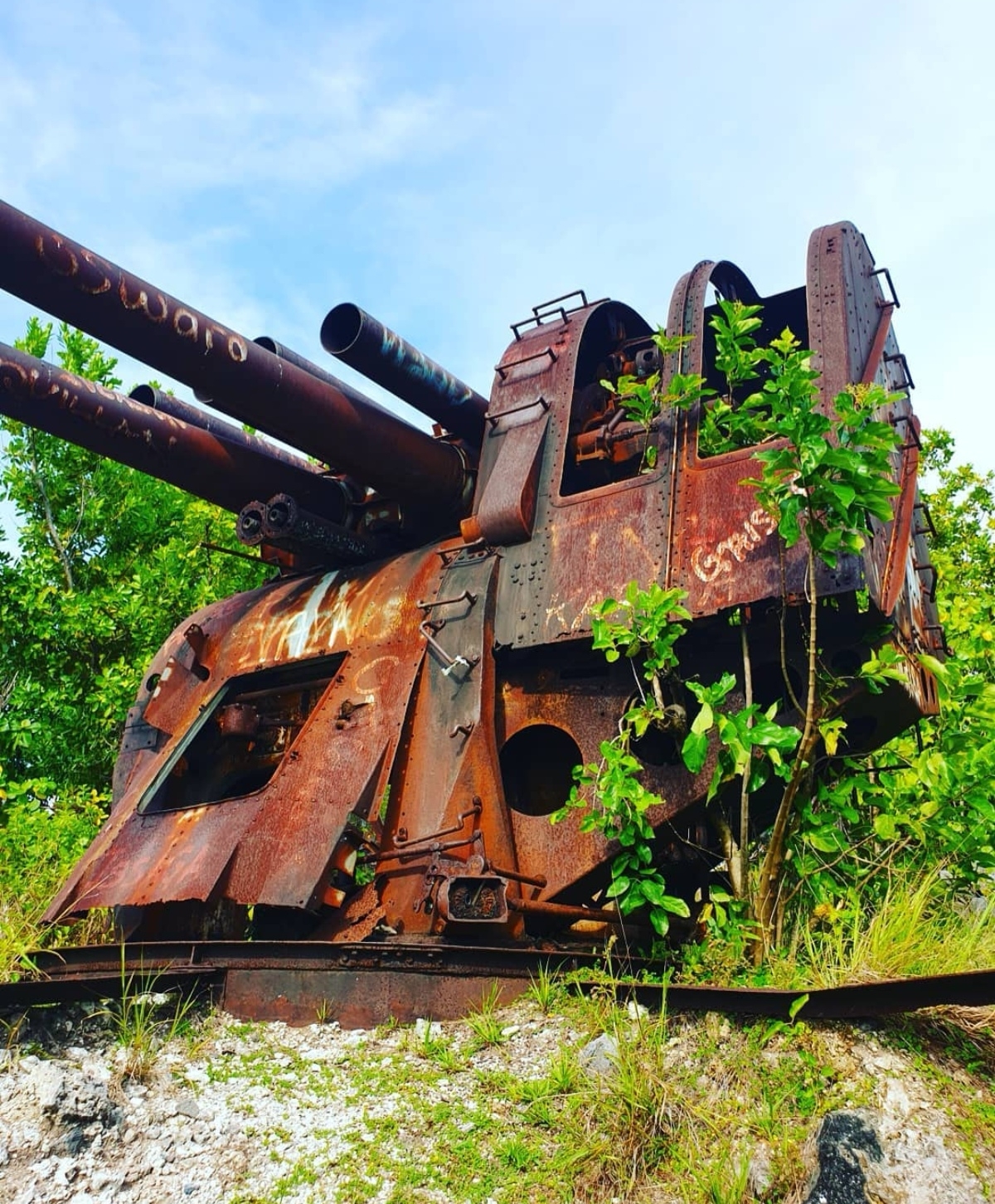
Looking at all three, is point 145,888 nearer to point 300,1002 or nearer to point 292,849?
point 292,849

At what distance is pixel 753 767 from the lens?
4.54 m

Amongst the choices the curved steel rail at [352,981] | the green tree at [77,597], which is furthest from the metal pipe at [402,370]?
the green tree at [77,597]

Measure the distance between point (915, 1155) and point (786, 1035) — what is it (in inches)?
24.4

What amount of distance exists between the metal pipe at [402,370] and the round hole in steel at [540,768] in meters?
1.96

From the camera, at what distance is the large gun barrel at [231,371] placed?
15.6ft

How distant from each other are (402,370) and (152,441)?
1.47m

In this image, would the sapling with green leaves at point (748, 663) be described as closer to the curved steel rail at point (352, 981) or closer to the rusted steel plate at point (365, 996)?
the curved steel rail at point (352, 981)

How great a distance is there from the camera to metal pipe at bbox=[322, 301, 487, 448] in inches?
231

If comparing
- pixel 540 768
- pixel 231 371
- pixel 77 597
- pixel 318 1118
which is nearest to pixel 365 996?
pixel 318 1118

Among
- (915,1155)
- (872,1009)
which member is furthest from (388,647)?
(915,1155)

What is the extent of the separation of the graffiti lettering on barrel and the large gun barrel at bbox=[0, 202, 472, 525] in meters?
2.13

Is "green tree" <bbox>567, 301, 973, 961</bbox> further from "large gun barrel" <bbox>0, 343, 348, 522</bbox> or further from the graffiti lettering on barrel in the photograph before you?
"large gun barrel" <bbox>0, 343, 348, 522</bbox>

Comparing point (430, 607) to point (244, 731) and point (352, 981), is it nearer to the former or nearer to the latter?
point (244, 731)

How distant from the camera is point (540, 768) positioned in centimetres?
600
